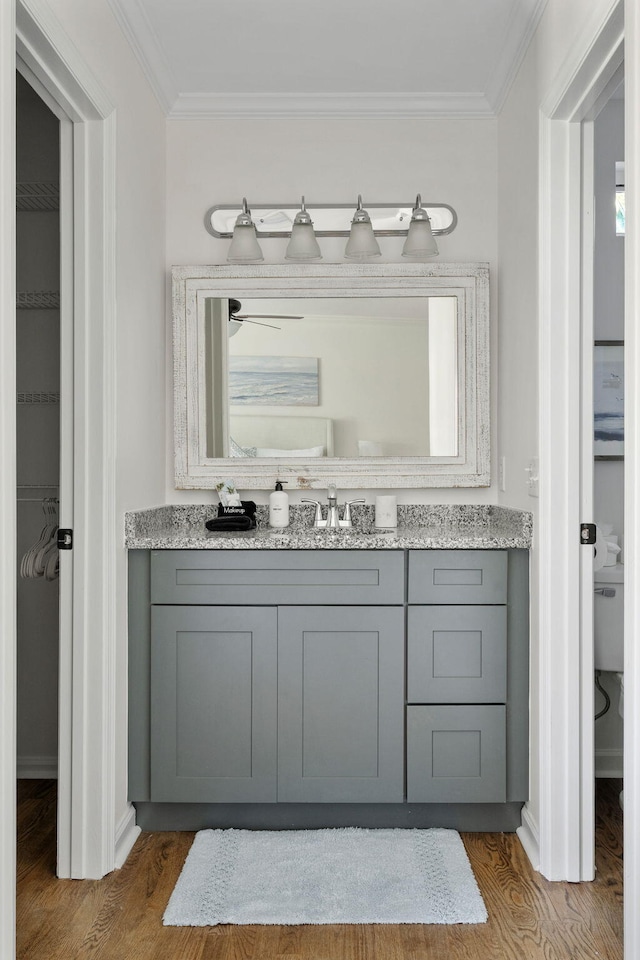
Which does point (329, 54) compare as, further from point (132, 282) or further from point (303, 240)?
point (132, 282)

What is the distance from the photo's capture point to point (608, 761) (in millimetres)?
2998

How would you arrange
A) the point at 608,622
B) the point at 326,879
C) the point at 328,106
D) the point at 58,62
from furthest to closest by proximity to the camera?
the point at 328,106
the point at 608,622
the point at 326,879
the point at 58,62

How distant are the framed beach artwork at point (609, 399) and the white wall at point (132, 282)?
1646 millimetres

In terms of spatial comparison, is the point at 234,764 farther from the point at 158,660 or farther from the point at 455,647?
the point at 455,647

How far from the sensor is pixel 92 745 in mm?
2291

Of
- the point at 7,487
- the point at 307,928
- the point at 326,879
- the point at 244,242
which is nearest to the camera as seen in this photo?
the point at 7,487

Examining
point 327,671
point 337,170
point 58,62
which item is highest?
point 337,170

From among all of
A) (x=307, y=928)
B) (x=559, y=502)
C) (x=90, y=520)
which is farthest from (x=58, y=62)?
(x=307, y=928)

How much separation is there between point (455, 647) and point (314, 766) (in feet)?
1.91

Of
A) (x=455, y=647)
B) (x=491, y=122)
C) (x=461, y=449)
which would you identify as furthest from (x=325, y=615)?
(x=491, y=122)

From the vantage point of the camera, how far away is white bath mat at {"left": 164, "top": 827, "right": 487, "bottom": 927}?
2.08m

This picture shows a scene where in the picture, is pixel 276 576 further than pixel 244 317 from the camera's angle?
No

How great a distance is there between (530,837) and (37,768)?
5.86 feet

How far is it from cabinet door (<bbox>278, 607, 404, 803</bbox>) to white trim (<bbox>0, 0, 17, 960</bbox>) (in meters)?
1.09
